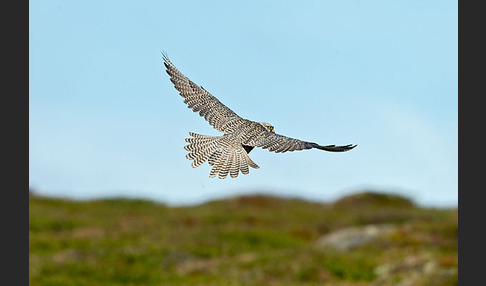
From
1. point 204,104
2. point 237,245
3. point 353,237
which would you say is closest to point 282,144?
point 204,104

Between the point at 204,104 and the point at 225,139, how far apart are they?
0.27 m

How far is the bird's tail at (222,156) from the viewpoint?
149 centimetres

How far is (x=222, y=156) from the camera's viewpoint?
158 centimetres

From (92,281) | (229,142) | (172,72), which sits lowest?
(92,281)

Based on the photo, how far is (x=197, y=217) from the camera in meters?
28.8

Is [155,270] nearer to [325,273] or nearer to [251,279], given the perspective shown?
[251,279]

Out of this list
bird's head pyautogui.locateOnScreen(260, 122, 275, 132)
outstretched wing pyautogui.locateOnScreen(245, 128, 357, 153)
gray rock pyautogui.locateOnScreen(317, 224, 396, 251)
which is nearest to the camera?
outstretched wing pyautogui.locateOnScreen(245, 128, 357, 153)

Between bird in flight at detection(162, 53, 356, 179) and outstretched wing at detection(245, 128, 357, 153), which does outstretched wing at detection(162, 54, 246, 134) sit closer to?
bird in flight at detection(162, 53, 356, 179)

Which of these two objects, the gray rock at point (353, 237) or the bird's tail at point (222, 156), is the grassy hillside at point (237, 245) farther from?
the bird's tail at point (222, 156)

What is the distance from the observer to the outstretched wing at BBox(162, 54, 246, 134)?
5.72 feet

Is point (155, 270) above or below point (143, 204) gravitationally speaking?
below

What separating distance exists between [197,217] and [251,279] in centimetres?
934

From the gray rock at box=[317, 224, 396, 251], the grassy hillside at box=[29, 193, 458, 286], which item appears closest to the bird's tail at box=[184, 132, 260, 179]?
the grassy hillside at box=[29, 193, 458, 286]

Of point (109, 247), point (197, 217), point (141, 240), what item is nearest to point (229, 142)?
point (109, 247)
